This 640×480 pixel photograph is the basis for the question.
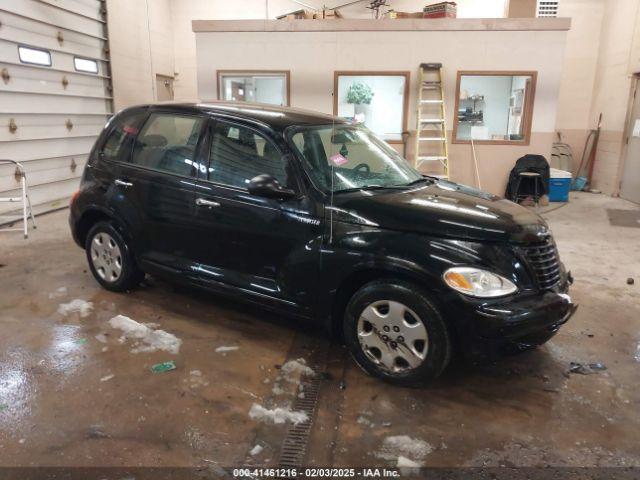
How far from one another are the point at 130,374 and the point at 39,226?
486 centimetres

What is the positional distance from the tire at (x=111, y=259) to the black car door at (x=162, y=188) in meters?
0.19

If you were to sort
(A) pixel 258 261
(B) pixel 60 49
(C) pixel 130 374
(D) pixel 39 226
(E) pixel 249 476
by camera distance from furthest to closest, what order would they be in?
(B) pixel 60 49 < (D) pixel 39 226 < (A) pixel 258 261 < (C) pixel 130 374 < (E) pixel 249 476

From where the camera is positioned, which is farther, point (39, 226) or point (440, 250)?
point (39, 226)

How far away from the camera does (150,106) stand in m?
3.88

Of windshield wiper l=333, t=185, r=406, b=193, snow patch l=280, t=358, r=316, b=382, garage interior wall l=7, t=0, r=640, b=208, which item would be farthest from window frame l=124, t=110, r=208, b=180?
garage interior wall l=7, t=0, r=640, b=208

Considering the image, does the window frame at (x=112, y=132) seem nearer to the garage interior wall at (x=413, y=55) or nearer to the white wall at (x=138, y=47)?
the garage interior wall at (x=413, y=55)

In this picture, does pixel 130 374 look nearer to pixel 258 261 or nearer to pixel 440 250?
pixel 258 261

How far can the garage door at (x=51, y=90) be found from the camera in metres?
7.16

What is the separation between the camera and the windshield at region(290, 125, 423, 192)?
3.10m

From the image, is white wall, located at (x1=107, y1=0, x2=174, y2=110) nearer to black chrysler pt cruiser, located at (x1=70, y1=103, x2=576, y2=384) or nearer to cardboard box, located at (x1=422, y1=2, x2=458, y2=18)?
cardboard box, located at (x1=422, y1=2, x2=458, y2=18)

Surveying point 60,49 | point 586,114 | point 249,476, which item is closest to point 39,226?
point 60,49

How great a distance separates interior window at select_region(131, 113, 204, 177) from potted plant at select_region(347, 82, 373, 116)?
585 centimetres

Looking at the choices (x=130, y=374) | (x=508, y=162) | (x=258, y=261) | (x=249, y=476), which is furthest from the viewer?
(x=508, y=162)

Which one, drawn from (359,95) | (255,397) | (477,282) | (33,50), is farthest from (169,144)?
(359,95)
